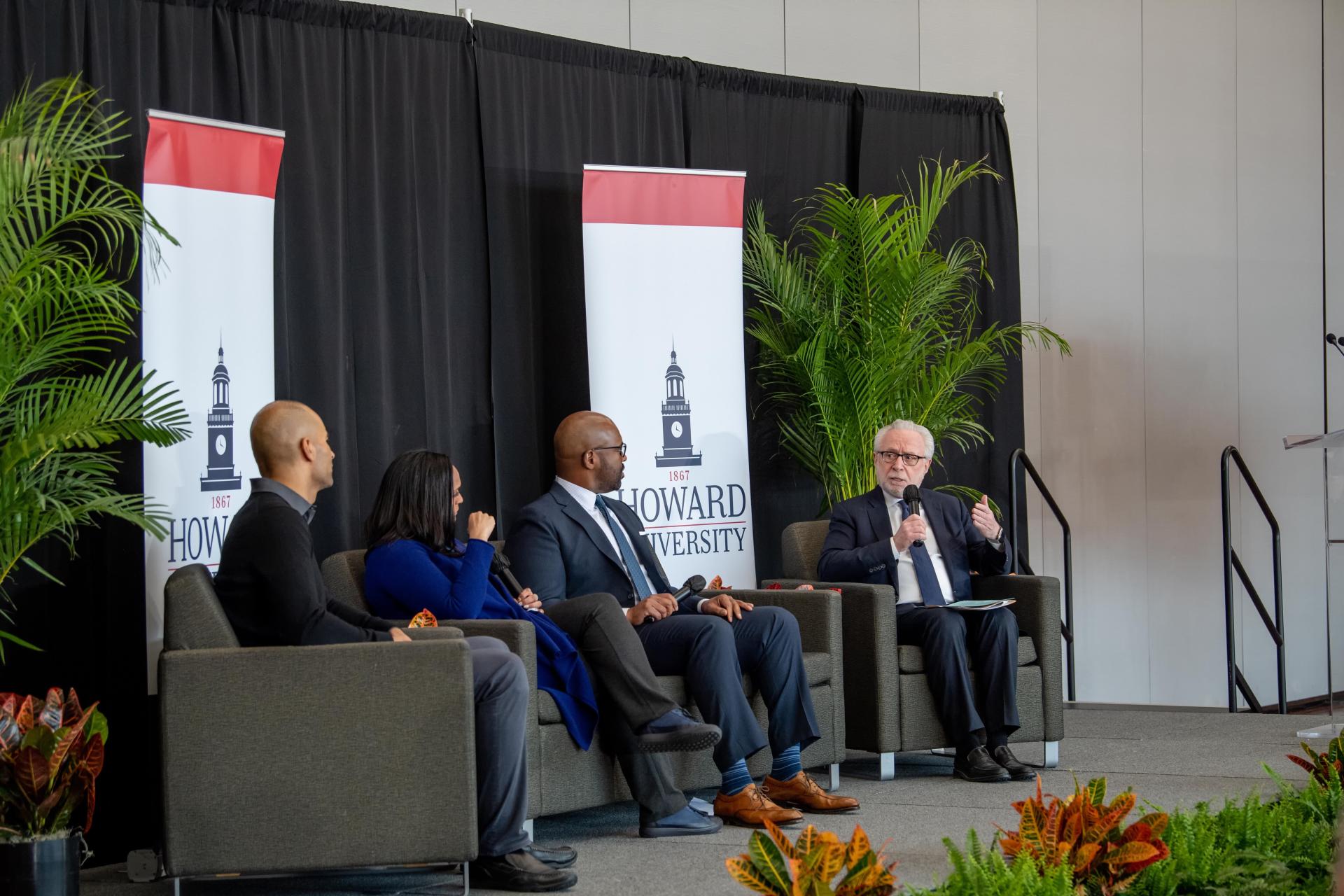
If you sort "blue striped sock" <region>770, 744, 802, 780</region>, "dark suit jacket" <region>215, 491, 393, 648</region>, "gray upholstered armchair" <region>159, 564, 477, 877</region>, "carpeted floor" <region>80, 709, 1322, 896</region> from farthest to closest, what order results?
"blue striped sock" <region>770, 744, 802, 780</region>
"carpeted floor" <region>80, 709, 1322, 896</region>
"dark suit jacket" <region>215, 491, 393, 648</region>
"gray upholstered armchair" <region>159, 564, 477, 877</region>

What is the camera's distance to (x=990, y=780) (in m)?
4.59

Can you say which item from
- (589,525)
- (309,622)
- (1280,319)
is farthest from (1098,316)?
(309,622)

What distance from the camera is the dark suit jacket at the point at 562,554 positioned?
422 cm

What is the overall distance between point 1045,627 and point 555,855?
2114 mm

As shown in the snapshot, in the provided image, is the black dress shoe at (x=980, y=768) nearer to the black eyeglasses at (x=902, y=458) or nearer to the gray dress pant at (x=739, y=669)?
the gray dress pant at (x=739, y=669)

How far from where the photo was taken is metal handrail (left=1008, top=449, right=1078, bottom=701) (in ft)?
21.3

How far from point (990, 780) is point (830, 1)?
145 inches

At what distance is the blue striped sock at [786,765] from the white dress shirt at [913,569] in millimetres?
961

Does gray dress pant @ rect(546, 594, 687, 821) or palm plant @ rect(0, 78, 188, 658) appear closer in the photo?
palm plant @ rect(0, 78, 188, 658)

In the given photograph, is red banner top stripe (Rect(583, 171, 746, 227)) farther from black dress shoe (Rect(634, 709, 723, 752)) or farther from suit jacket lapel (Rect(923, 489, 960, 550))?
black dress shoe (Rect(634, 709, 723, 752))

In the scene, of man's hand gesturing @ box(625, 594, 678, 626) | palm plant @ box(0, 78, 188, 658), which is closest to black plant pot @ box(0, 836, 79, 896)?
palm plant @ box(0, 78, 188, 658)

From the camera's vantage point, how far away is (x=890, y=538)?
488cm

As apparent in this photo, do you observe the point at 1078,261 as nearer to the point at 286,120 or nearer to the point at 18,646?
the point at 286,120

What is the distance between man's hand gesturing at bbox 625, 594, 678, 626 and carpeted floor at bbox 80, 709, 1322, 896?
59 cm
